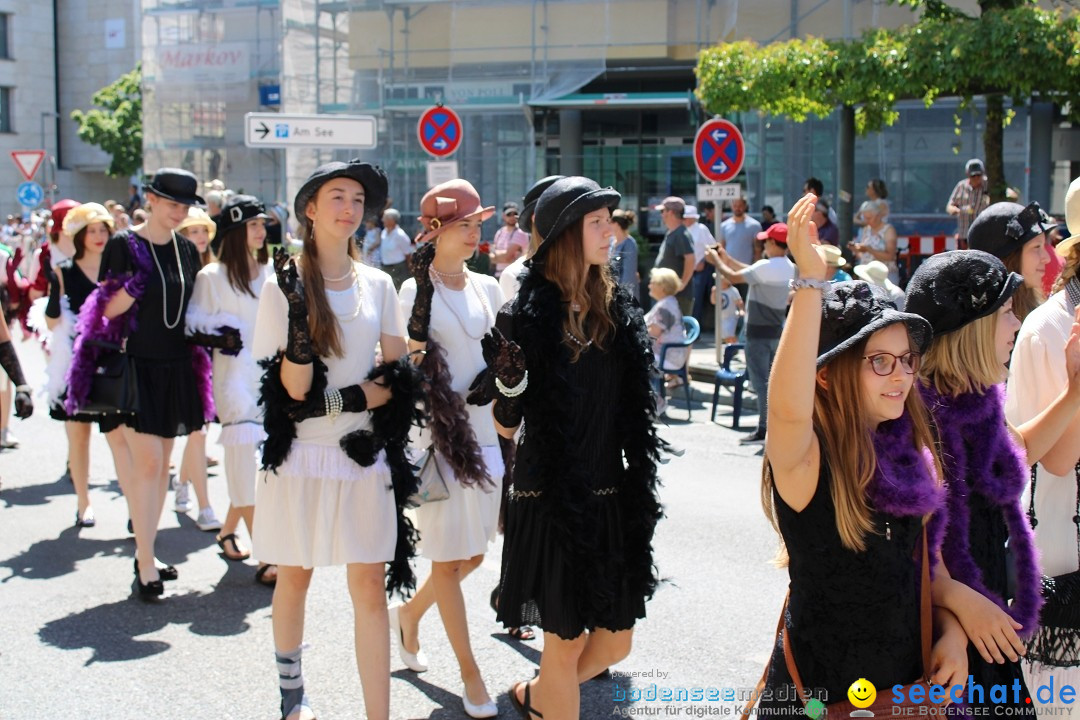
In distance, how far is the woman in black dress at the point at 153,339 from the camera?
595 centimetres

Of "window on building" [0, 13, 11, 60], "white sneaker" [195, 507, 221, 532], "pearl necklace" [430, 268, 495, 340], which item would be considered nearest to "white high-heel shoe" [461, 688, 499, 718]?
"pearl necklace" [430, 268, 495, 340]

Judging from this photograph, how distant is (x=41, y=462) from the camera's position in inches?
373

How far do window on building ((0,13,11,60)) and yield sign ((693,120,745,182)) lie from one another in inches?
2044

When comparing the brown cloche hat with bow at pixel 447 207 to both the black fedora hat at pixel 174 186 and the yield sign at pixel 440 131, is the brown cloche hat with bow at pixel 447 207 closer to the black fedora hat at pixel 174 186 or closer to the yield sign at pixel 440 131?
the black fedora hat at pixel 174 186

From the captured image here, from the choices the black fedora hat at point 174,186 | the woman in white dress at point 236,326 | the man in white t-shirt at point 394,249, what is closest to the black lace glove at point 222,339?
the woman in white dress at point 236,326

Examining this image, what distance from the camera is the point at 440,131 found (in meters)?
13.3

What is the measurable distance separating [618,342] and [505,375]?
0.43 meters

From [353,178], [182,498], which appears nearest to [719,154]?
[182,498]

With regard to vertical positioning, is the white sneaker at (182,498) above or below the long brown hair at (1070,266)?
below

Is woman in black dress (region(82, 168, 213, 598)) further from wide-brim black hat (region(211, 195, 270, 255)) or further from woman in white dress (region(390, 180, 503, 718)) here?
woman in white dress (region(390, 180, 503, 718))

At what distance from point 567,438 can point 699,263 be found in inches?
454

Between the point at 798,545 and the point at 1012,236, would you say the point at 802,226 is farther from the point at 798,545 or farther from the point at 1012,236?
the point at 1012,236

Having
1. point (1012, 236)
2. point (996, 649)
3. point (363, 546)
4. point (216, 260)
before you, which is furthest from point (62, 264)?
point (996, 649)

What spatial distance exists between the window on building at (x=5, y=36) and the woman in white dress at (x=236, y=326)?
184ft
